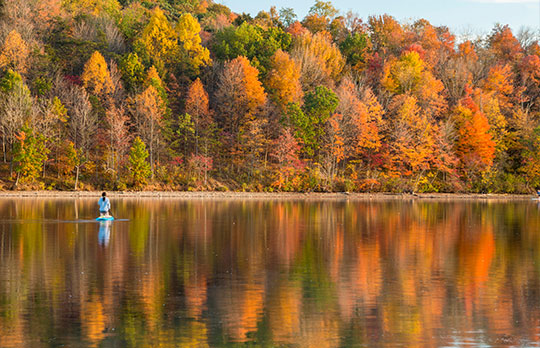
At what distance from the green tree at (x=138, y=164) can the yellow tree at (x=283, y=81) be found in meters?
26.2

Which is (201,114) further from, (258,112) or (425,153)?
→ (425,153)

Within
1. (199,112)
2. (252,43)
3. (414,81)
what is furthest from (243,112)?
(414,81)

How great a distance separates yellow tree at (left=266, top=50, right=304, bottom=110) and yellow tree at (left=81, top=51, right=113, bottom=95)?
81.0 ft

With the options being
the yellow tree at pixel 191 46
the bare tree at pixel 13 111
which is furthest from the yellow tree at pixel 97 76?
the yellow tree at pixel 191 46

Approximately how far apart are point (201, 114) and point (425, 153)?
32.2m

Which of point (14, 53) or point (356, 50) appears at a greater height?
point (356, 50)

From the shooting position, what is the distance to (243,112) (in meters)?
101

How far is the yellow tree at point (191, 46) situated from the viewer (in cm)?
11516

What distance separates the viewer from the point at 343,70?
123375 millimetres

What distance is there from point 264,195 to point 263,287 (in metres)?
67.4

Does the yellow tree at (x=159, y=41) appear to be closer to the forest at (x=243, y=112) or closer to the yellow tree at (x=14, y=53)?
the forest at (x=243, y=112)

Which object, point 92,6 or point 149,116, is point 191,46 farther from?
point 149,116

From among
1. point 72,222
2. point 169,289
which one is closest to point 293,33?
point 72,222

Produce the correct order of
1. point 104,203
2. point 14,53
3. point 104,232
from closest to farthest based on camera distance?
point 104,232 → point 104,203 → point 14,53
